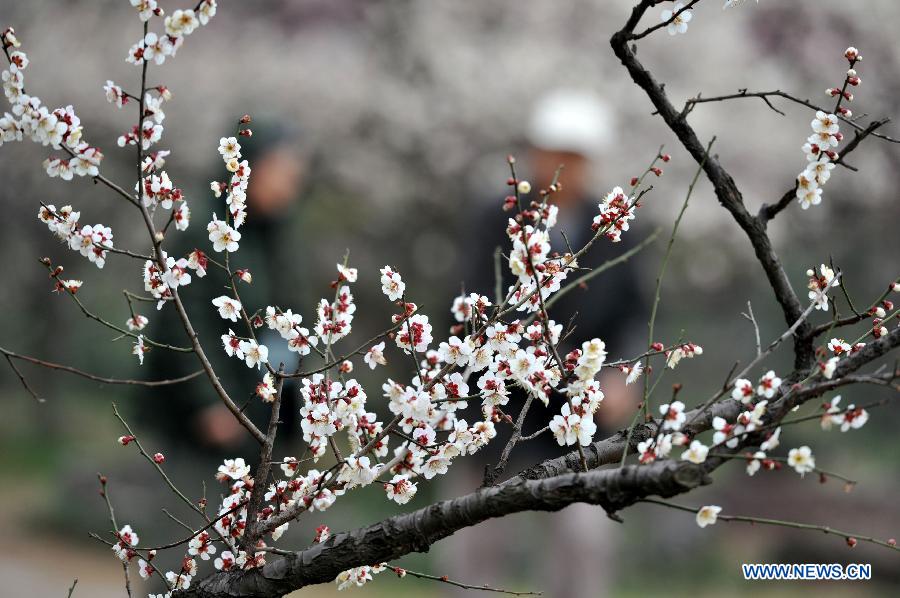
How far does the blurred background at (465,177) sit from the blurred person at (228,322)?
9.97ft

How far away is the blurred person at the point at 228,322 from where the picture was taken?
3.33m

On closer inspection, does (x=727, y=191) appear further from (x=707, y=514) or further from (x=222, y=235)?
(x=222, y=235)

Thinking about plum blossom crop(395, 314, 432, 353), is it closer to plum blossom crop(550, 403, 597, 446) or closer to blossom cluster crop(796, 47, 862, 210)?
plum blossom crop(550, 403, 597, 446)

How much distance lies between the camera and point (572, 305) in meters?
3.73

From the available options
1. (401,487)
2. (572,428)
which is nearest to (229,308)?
(401,487)

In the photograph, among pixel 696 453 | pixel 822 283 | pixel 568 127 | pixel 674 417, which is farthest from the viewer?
pixel 568 127

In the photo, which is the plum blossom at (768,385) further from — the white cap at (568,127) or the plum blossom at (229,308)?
the white cap at (568,127)

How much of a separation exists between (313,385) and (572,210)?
2.59 meters

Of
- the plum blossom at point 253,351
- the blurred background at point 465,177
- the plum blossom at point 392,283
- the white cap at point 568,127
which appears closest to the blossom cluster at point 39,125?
the plum blossom at point 253,351

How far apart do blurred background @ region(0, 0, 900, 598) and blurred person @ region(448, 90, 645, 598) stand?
2.21 m

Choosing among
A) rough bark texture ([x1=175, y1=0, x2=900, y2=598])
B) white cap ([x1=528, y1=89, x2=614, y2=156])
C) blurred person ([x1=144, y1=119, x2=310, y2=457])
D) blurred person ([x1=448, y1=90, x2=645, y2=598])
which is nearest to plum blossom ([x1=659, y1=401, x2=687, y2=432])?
rough bark texture ([x1=175, y1=0, x2=900, y2=598])

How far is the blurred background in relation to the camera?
262 inches

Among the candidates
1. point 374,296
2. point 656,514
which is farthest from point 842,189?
point 374,296

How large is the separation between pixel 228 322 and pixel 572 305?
129 cm
